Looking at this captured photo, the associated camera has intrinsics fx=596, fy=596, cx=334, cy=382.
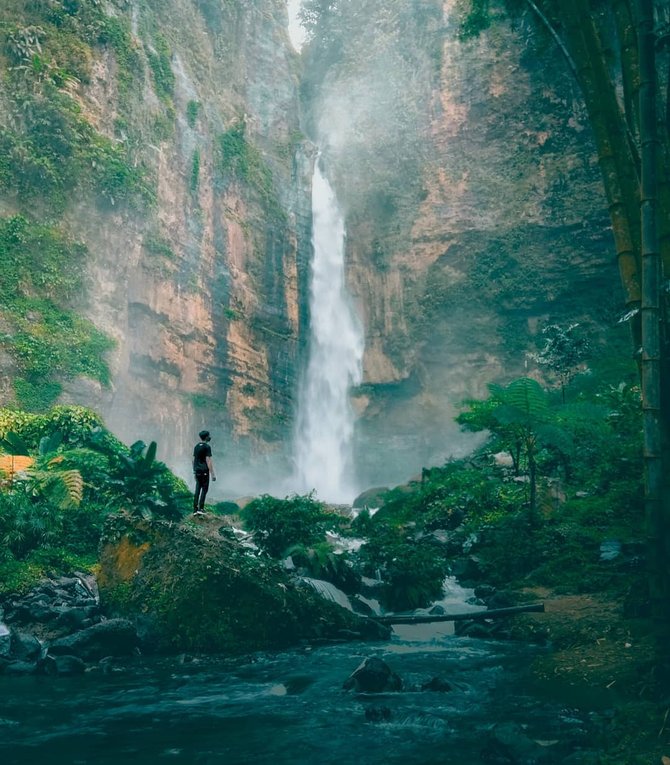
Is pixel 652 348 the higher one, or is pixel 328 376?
pixel 328 376

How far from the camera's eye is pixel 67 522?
1029 cm

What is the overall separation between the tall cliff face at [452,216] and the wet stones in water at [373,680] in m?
27.5

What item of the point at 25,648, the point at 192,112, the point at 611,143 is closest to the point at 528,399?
the point at 611,143

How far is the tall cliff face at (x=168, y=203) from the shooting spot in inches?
827

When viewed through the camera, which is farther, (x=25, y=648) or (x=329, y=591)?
(x=329, y=591)

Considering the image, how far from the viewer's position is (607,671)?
187 inches

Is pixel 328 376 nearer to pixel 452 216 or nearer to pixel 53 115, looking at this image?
pixel 452 216

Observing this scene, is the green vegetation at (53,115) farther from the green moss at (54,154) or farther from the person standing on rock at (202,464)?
the person standing on rock at (202,464)

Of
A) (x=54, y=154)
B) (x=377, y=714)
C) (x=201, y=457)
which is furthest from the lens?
(x=54, y=154)

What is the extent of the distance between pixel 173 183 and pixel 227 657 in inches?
988

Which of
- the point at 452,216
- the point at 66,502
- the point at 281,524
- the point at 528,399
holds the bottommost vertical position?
the point at 281,524

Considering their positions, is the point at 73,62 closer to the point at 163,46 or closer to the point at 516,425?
the point at 163,46

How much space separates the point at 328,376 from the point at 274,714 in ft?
94.2

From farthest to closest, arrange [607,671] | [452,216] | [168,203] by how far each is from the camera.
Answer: [452,216]
[168,203]
[607,671]
